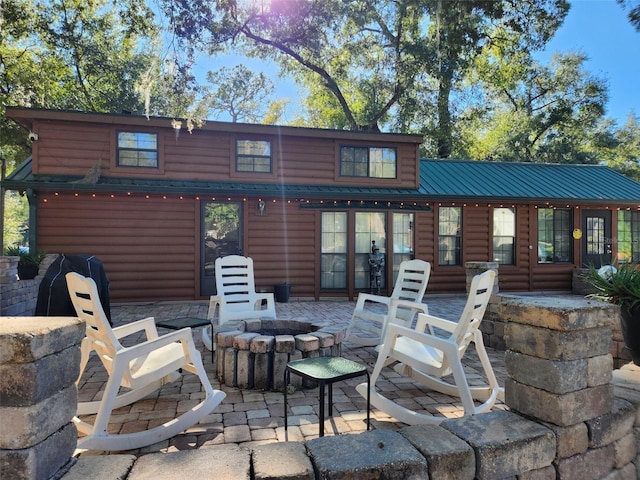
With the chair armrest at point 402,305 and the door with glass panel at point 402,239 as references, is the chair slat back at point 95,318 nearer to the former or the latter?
the chair armrest at point 402,305

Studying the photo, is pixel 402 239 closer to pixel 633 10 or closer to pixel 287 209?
pixel 287 209

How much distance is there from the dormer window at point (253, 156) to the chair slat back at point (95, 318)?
6.05 metres

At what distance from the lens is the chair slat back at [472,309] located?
8.59 feet

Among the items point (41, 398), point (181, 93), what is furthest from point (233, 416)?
point (181, 93)

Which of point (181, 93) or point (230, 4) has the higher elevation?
point (230, 4)

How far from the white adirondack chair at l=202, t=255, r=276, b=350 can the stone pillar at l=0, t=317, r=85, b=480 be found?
3.03 metres

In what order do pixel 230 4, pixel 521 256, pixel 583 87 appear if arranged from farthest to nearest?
1. pixel 583 87
2. pixel 521 256
3. pixel 230 4

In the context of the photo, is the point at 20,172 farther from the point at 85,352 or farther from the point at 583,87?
the point at 583,87

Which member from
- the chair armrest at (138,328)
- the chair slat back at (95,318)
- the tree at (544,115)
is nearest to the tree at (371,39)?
the tree at (544,115)

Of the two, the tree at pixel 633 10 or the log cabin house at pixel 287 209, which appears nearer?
the tree at pixel 633 10

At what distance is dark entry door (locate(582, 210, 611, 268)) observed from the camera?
32.3 ft

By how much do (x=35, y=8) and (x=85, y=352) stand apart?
11.8m

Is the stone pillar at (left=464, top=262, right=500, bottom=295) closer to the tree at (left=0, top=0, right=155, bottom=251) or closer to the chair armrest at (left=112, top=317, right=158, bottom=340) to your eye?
the chair armrest at (left=112, top=317, right=158, bottom=340)

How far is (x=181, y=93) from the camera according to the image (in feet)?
24.2
